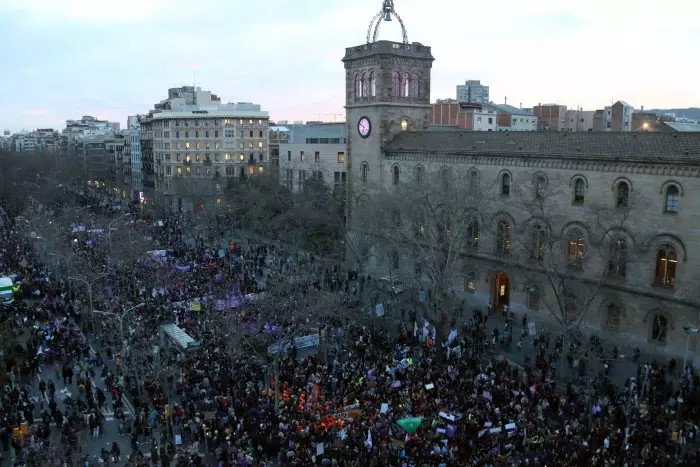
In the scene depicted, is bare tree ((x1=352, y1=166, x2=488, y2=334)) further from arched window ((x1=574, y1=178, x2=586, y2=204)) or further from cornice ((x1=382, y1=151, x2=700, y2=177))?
arched window ((x1=574, y1=178, x2=586, y2=204))

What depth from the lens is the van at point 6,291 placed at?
137ft

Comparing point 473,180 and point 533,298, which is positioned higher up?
point 473,180

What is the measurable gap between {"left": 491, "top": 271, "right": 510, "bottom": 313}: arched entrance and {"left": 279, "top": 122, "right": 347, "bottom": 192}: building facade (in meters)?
32.9

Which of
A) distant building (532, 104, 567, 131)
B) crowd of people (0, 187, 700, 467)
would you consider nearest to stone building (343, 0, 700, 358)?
crowd of people (0, 187, 700, 467)

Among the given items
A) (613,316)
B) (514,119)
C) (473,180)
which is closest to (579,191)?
(613,316)

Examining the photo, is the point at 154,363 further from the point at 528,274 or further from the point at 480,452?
the point at 528,274

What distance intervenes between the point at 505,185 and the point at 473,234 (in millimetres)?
4479

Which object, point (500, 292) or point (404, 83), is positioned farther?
point (404, 83)

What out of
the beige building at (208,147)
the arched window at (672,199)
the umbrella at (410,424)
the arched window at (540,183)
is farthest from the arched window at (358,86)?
the beige building at (208,147)

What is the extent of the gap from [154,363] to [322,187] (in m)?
44.8

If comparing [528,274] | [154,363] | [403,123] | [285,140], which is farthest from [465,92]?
[154,363]

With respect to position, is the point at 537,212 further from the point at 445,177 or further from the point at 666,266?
the point at 666,266

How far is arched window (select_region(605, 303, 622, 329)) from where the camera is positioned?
36344 millimetres

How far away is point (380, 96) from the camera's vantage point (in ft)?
168
